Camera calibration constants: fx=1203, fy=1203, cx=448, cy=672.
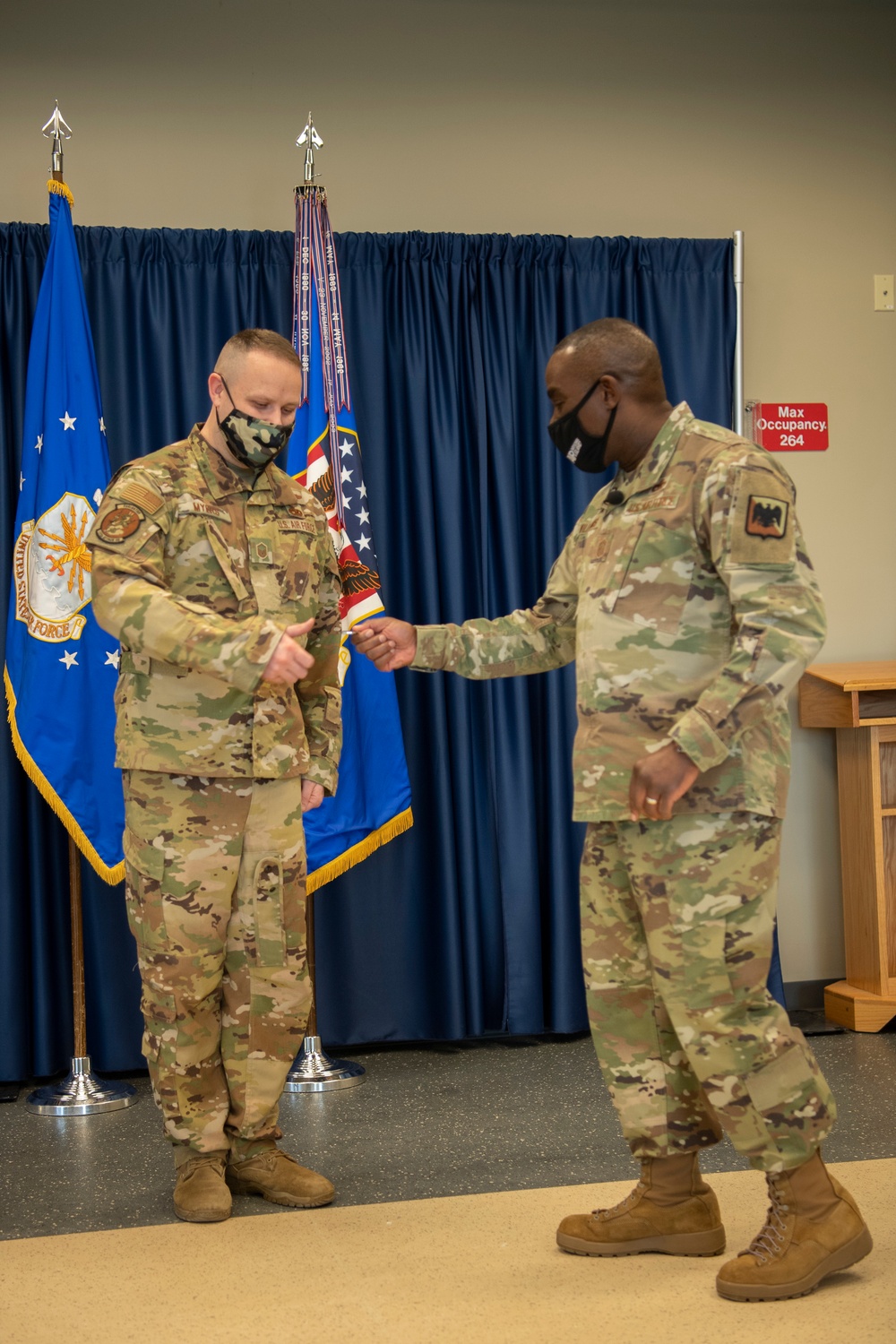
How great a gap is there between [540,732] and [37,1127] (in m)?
1.85

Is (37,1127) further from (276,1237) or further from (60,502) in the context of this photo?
(60,502)

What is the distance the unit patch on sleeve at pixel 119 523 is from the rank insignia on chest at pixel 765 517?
1196 millimetres

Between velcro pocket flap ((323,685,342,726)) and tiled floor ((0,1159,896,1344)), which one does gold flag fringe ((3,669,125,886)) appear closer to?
velcro pocket flap ((323,685,342,726))

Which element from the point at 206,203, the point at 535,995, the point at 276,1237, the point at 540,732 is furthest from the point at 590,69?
the point at 276,1237

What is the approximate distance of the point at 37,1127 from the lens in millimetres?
3156

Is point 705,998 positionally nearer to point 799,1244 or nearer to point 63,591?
point 799,1244

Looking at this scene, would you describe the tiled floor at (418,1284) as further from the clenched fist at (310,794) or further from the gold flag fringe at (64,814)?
the gold flag fringe at (64,814)

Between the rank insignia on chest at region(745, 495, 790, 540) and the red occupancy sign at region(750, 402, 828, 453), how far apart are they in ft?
→ 7.43

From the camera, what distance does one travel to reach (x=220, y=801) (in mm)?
2473

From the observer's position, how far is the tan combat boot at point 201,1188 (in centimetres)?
243

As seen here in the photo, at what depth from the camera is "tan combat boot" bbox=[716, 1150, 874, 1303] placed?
1.96 m

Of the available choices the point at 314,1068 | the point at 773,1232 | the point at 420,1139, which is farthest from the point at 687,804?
the point at 314,1068

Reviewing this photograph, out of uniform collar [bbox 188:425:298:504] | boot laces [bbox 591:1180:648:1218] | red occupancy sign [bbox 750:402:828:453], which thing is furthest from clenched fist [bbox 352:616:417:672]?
red occupancy sign [bbox 750:402:828:453]

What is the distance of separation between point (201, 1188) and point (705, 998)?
3.86ft
